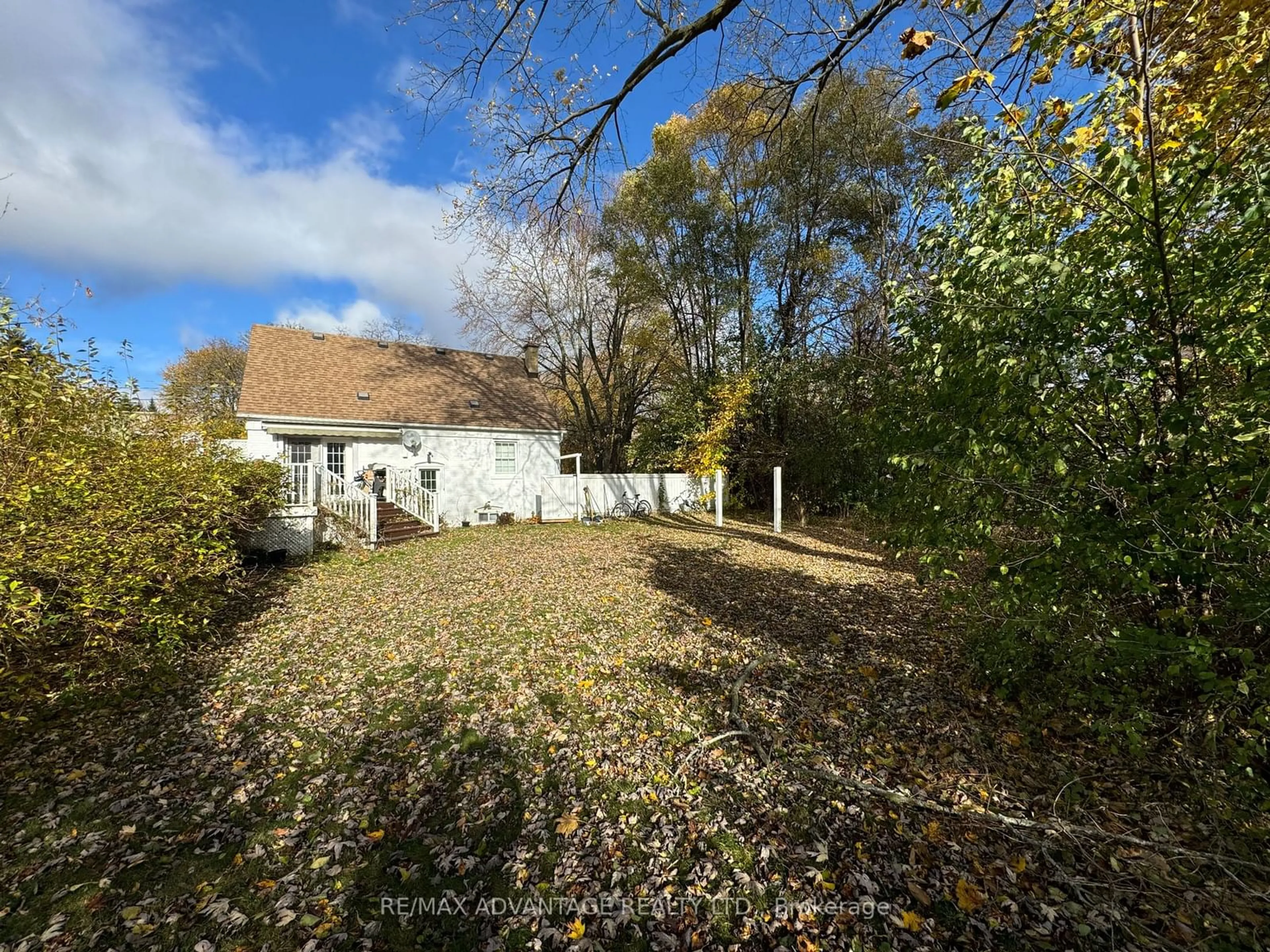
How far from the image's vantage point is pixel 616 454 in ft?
78.2

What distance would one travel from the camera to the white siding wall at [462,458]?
12977 millimetres

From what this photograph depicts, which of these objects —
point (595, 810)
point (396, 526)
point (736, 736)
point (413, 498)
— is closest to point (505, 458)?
point (413, 498)

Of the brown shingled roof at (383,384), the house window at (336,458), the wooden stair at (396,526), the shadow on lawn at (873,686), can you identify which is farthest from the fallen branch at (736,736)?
the brown shingled roof at (383,384)

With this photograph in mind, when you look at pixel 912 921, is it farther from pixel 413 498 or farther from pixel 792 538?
pixel 413 498

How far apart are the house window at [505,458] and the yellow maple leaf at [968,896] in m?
14.8

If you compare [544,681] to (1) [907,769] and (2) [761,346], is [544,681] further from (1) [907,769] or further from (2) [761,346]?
(2) [761,346]

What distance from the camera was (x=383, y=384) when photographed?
50.1 feet

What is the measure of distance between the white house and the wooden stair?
3 centimetres

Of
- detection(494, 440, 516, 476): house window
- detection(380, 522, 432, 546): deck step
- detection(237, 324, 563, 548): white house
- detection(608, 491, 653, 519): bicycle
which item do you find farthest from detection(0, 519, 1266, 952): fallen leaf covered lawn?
detection(608, 491, 653, 519): bicycle

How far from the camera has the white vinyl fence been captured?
15992 millimetres

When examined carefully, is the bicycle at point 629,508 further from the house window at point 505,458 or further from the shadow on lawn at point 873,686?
the shadow on lawn at point 873,686

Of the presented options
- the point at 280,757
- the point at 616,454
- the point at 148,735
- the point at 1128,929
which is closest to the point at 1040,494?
the point at 1128,929

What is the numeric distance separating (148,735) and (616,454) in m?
20.5

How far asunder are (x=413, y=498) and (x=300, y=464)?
297 cm
